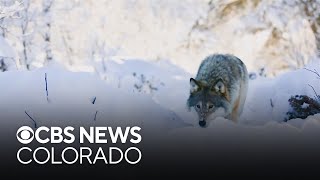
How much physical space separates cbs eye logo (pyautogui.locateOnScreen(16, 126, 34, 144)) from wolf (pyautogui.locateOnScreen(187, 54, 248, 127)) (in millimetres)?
2188

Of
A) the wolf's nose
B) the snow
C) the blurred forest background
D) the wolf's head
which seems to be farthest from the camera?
the blurred forest background

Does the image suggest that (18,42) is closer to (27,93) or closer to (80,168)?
(27,93)

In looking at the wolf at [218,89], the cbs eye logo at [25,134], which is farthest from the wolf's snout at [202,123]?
the cbs eye logo at [25,134]

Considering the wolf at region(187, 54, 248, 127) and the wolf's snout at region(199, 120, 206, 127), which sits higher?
the wolf at region(187, 54, 248, 127)

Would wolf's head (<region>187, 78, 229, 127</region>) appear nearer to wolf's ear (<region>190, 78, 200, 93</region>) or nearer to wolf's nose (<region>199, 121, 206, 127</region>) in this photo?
wolf's ear (<region>190, 78, 200, 93</region>)

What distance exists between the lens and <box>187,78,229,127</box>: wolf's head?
7461 millimetres

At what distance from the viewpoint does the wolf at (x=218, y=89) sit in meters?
7.49

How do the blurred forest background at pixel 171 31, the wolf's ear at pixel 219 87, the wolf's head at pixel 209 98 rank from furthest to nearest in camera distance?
the blurred forest background at pixel 171 31, the wolf's ear at pixel 219 87, the wolf's head at pixel 209 98

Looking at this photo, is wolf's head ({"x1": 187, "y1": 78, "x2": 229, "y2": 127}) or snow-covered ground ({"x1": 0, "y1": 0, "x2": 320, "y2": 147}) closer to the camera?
wolf's head ({"x1": 187, "y1": 78, "x2": 229, "y2": 127})

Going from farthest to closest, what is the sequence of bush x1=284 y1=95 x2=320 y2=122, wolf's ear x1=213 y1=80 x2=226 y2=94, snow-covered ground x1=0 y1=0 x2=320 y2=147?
1. snow-covered ground x1=0 y1=0 x2=320 y2=147
2. bush x1=284 y1=95 x2=320 y2=122
3. wolf's ear x1=213 y1=80 x2=226 y2=94

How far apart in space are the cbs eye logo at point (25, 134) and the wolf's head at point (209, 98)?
2408 millimetres

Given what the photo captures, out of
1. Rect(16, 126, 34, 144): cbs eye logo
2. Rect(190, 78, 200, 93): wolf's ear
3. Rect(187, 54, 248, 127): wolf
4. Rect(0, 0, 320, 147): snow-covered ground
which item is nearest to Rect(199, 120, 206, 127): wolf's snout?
Rect(187, 54, 248, 127): wolf

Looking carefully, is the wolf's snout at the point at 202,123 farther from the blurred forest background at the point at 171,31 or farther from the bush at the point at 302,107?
the blurred forest background at the point at 171,31

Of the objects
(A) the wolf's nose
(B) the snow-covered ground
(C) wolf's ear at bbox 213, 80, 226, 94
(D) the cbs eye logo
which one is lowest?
(D) the cbs eye logo
